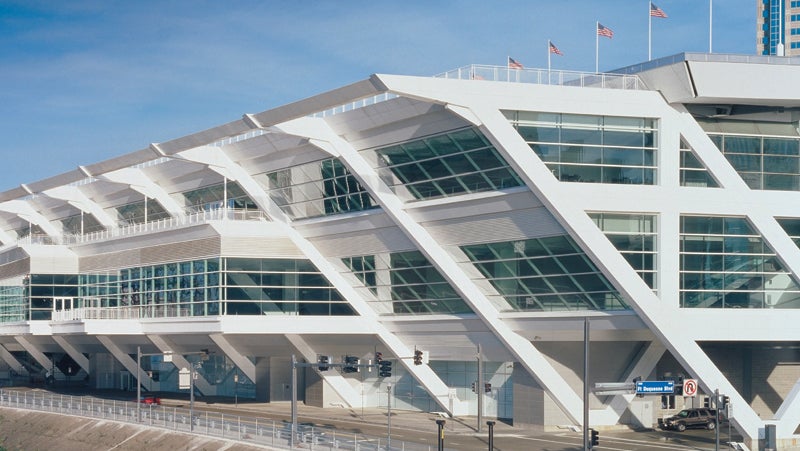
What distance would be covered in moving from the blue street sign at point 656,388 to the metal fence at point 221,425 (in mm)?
9603

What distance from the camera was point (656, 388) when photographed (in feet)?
172

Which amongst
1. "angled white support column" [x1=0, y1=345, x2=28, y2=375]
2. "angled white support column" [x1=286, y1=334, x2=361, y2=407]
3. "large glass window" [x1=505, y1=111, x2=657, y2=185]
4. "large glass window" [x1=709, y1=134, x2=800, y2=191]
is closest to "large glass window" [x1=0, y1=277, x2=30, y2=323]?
"angled white support column" [x1=0, y1=345, x2=28, y2=375]

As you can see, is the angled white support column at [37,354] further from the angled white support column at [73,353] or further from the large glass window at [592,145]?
the large glass window at [592,145]

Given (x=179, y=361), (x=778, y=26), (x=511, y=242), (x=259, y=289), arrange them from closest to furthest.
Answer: (x=511, y=242)
(x=259, y=289)
(x=179, y=361)
(x=778, y=26)

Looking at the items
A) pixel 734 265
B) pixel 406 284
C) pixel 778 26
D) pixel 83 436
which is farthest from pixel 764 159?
pixel 778 26

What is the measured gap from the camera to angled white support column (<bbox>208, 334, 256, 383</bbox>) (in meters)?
79.8

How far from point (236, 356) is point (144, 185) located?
46.9ft

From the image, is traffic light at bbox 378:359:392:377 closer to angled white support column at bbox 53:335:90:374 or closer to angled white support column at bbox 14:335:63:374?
angled white support column at bbox 53:335:90:374

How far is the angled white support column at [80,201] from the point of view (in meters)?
96.8

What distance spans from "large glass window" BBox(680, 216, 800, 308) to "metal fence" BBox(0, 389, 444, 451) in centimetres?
1692

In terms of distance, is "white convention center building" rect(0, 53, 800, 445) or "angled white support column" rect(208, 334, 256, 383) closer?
"white convention center building" rect(0, 53, 800, 445)

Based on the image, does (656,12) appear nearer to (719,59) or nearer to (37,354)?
(719,59)

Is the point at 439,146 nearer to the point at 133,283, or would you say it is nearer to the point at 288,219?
the point at 288,219

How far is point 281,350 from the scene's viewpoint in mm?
80188
